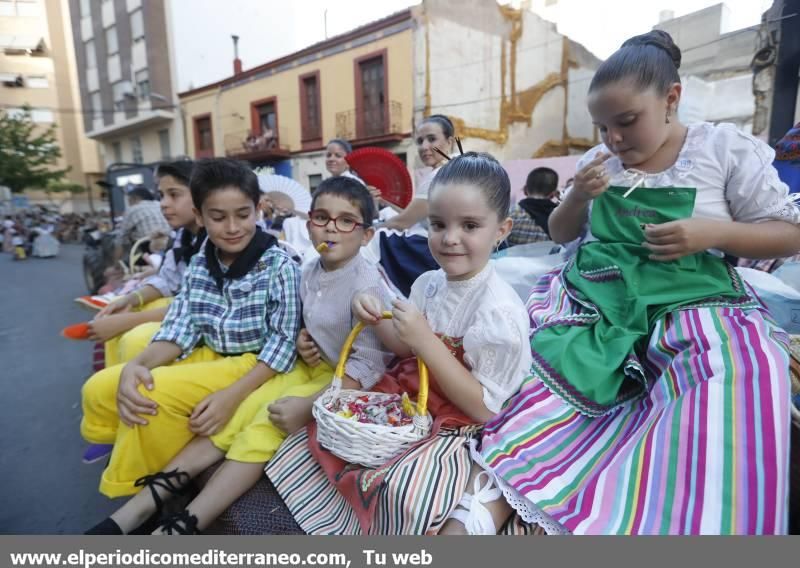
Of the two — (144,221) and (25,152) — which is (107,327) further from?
(25,152)

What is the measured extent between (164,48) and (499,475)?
58.9 ft

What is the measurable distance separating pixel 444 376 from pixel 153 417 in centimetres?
113

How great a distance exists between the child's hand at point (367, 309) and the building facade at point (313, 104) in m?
10.9

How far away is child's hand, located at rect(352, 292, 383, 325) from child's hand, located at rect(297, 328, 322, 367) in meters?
0.51

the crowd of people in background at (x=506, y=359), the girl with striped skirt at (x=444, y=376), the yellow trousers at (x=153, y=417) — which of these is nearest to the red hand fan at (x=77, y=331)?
the crowd of people in background at (x=506, y=359)

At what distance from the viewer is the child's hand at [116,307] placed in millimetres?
2359

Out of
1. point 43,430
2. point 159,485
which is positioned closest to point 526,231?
point 159,485

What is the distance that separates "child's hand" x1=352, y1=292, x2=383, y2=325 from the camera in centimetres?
132

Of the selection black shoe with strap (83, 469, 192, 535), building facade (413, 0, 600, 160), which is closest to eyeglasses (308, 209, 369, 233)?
black shoe with strap (83, 469, 192, 535)

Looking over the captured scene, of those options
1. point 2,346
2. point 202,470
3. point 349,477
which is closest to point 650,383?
point 349,477

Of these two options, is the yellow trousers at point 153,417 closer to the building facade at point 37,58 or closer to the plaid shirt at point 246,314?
the plaid shirt at point 246,314

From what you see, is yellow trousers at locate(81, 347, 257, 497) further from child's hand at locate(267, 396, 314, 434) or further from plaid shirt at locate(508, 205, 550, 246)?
plaid shirt at locate(508, 205, 550, 246)

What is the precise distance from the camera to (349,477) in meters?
1.24
